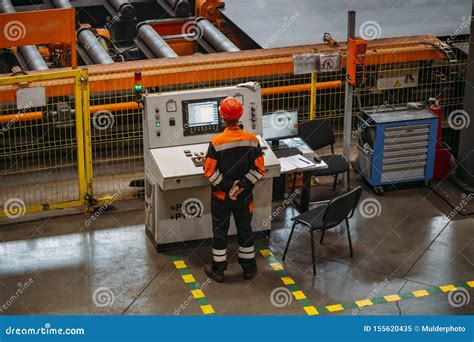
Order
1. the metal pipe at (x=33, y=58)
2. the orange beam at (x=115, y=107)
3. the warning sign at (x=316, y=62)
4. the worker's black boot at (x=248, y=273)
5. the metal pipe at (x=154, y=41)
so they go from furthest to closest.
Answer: the metal pipe at (x=154, y=41)
the metal pipe at (x=33, y=58)
the orange beam at (x=115, y=107)
the warning sign at (x=316, y=62)
the worker's black boot at (x=248, y=273)

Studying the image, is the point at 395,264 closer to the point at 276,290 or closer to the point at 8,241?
the point at 276,290

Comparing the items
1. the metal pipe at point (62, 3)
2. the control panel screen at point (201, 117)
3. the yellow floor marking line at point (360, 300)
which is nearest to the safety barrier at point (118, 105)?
the control panel screen at point (201, 117)

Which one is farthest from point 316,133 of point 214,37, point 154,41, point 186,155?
point 154,41

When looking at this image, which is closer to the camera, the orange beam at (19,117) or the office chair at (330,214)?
the office chair at (330,214)

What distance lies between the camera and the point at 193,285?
29.0ft

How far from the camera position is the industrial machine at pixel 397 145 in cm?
1053

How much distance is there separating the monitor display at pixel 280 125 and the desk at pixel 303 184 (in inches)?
5.2

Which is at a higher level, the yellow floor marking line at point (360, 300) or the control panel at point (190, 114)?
the control panel at point (190, 114)

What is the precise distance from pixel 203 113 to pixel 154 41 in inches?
151

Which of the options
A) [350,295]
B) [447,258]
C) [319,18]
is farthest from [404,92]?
[350,295]

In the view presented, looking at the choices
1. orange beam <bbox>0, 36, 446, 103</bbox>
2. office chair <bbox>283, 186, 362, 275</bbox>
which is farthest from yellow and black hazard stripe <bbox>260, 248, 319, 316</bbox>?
orange beam <bbox>0, 36, 446, 103</bbox>

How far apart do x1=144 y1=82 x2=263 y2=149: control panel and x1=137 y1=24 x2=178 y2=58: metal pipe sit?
305 centimetres

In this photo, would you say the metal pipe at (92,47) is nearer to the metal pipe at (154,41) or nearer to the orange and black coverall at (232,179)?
the metal pipe at (154,41)

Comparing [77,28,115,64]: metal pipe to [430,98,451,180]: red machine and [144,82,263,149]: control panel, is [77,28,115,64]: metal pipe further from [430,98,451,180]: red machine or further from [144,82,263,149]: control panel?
[430,98,451,180]: red machine
